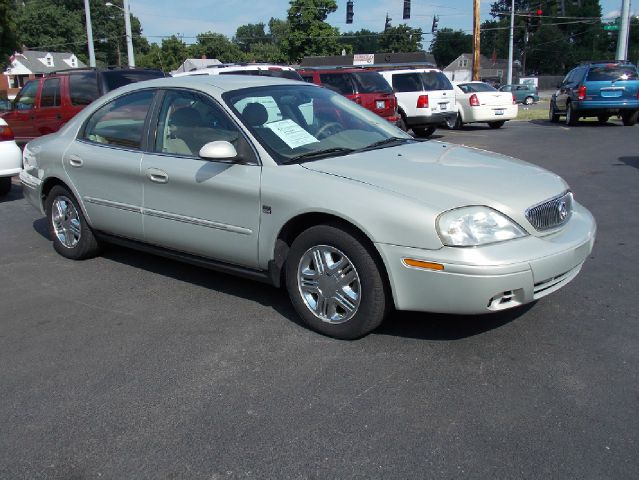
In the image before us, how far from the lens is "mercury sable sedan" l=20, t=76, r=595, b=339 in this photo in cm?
343

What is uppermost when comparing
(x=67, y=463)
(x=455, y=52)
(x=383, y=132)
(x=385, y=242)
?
(x=455, y=52)

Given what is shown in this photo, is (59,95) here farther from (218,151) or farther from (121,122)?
(218,151)

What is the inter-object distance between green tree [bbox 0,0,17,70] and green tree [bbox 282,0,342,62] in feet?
107

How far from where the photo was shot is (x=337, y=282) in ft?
12.4

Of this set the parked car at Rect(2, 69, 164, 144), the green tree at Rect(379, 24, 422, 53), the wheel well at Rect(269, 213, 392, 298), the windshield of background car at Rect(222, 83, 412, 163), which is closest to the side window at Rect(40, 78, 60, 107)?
the parked car at Rect(2, 69, 164, 144)

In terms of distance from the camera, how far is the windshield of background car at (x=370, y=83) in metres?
14.3

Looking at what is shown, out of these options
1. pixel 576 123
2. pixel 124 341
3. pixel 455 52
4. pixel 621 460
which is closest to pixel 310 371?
pixel 124 341

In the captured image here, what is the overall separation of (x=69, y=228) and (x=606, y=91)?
15.9 m

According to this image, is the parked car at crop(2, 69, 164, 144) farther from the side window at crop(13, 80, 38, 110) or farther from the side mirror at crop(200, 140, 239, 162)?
the side mirror at crop(200, 140, 239, 162)

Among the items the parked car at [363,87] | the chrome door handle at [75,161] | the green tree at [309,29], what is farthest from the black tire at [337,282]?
the green tree at [309,29]

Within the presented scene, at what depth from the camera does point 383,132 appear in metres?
4.86

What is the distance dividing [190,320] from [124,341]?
48 centimetres

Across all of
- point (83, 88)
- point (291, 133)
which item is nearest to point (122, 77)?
point (83, 88)

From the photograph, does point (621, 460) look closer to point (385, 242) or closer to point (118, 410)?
point (385, 242)
